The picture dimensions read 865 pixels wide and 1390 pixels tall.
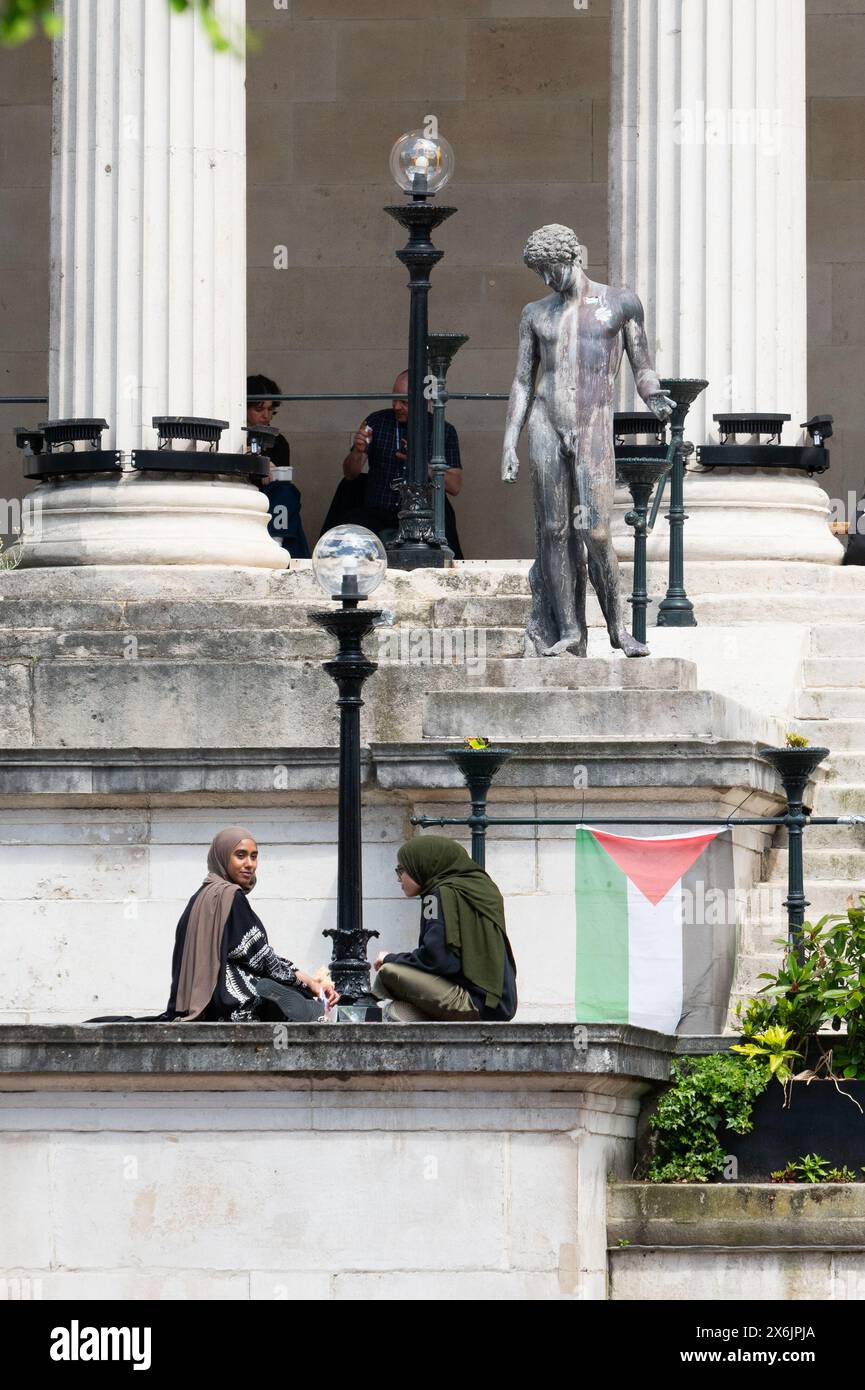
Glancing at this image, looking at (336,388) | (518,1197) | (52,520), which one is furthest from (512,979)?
A: (336,388)

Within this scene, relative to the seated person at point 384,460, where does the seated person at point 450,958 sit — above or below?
below

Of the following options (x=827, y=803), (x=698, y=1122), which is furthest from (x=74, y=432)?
(x=698, y=1122)

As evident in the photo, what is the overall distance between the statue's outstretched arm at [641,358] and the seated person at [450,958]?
126 inches

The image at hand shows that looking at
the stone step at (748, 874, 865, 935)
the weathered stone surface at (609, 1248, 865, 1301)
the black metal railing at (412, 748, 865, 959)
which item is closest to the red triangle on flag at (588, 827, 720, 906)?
the black metal railing at (412, 748, 865, 959)

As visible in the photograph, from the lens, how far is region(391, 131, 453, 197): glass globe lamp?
19266mm

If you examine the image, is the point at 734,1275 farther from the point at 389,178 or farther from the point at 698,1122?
the point at 389,178

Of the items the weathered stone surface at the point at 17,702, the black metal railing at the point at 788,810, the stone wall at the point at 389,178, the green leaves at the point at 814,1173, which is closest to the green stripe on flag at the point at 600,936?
the black metal railing at the point at 788,810

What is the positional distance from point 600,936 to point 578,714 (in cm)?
113

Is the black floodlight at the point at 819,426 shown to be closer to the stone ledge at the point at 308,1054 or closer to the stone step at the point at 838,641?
the stone step at the point at 838,641

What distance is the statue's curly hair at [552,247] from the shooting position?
54.6ft

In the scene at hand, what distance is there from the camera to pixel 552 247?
16.6 meters

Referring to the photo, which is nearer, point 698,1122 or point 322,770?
point 698,1122

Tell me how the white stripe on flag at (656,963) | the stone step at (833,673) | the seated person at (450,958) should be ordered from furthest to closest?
the stone step at (833,673) < the white stripe on flag at (656,963) < the seated person at (450,958)

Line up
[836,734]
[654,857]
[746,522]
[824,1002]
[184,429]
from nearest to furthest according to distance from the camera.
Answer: [824,1002]
[654,857]
[836,734]
[184,429]
[746,522]
